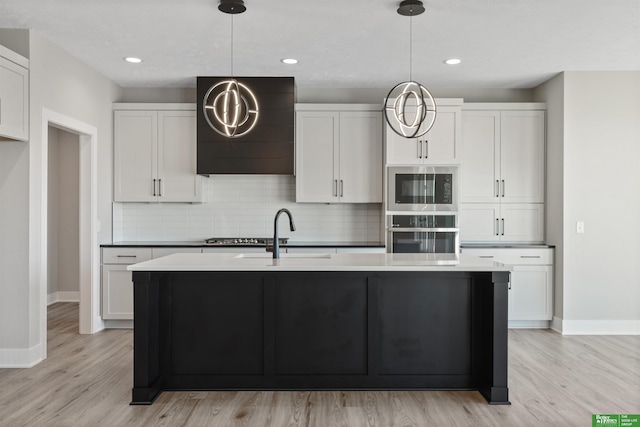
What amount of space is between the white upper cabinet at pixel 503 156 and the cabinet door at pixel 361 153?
3.03 feet

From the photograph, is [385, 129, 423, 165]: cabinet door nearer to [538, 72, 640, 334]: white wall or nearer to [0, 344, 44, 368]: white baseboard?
[538, 72, 640, 334]: white wall

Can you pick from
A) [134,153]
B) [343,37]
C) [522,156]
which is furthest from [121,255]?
[522,156]

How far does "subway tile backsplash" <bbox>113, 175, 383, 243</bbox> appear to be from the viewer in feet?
18.4

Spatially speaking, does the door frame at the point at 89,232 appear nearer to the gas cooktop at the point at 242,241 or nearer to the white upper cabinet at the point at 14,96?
the white upper cabinet at the point at 14,96

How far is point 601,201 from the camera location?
191 inches

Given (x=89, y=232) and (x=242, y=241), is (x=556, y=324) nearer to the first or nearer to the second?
(x=242, y=241)

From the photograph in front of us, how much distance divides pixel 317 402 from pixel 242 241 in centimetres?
258

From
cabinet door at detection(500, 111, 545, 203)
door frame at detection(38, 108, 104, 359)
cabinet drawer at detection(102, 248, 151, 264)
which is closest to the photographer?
door frame at detection(38, 108, 104, 359)

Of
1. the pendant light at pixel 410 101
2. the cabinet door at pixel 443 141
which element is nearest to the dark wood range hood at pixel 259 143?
Answer: the pendant light at pixel 410 101

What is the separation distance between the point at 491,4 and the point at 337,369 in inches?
103

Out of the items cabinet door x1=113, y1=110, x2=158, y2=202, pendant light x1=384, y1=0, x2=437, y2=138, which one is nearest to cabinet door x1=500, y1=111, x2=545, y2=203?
pendant light x1=384, y1=0, x2=437, y2=138

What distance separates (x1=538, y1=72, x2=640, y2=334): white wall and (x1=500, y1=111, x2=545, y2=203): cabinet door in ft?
1.33

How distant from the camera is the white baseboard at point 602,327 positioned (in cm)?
483

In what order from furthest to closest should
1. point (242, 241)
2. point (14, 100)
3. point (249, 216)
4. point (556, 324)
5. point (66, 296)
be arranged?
1. point (66, 296)
2. point (249, 216)
3. point (242, 241)
4. point (556, 324)
5. point (14, 100)
